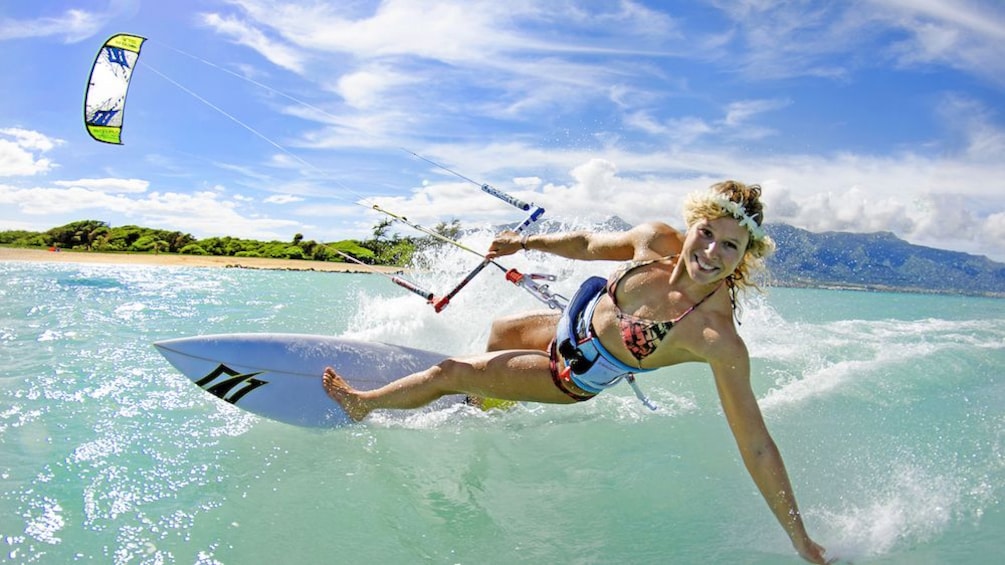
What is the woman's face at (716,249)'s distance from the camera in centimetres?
293

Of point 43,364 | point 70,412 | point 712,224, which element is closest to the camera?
point 712,224

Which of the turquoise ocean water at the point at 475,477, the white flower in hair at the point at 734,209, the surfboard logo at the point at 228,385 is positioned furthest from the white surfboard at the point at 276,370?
the white flower in hair at the point at 734,209

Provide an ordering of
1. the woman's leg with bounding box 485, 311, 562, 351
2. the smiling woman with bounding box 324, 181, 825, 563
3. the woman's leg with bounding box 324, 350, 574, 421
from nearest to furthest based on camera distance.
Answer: the smiling woman with bounding box 324, 181, 825, 563 → the woman's leg with bounding box 324, 350, 574, 421 → the woman's leg with bounding box 485, 311, 562, 351

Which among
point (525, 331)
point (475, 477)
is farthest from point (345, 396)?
point (525, 331)

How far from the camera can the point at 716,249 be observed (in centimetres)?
292

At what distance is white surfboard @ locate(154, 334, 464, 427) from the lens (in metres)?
4.83

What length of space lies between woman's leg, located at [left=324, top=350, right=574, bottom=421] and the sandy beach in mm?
40207

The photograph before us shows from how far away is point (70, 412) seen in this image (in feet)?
15.1

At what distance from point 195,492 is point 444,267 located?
7275 mm

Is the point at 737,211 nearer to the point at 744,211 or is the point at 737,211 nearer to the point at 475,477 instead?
the point at 744,211

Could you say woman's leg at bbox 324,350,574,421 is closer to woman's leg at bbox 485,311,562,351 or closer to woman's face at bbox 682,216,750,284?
woman's leg at bbox 485,311,562,351

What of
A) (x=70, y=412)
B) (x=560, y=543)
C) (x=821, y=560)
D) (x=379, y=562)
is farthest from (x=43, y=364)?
(x=821, y=560)

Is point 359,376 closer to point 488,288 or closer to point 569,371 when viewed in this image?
point 569,371

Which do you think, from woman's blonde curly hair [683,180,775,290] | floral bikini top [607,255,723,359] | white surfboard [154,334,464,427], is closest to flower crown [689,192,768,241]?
woman's blonde curly hair [683,180,775,290]
